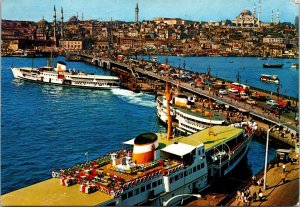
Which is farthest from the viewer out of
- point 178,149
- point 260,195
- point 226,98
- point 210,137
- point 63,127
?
point 226,98

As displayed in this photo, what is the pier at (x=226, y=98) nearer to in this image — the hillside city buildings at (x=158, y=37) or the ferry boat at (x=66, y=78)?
the ferry boat at (x=66, y=78)

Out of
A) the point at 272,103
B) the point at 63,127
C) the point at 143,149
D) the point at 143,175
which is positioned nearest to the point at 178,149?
the point at 143,149

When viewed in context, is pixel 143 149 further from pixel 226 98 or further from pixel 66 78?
pixel 66 78

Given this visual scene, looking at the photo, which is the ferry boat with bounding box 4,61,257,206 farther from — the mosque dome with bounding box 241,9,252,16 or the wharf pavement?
the mosque dome with bounding box 241,9,252,16

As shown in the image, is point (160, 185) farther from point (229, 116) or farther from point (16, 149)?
point (229, 116)

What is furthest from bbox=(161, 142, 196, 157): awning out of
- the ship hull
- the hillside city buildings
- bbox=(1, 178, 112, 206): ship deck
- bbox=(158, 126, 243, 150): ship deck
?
the hillside city buildings
